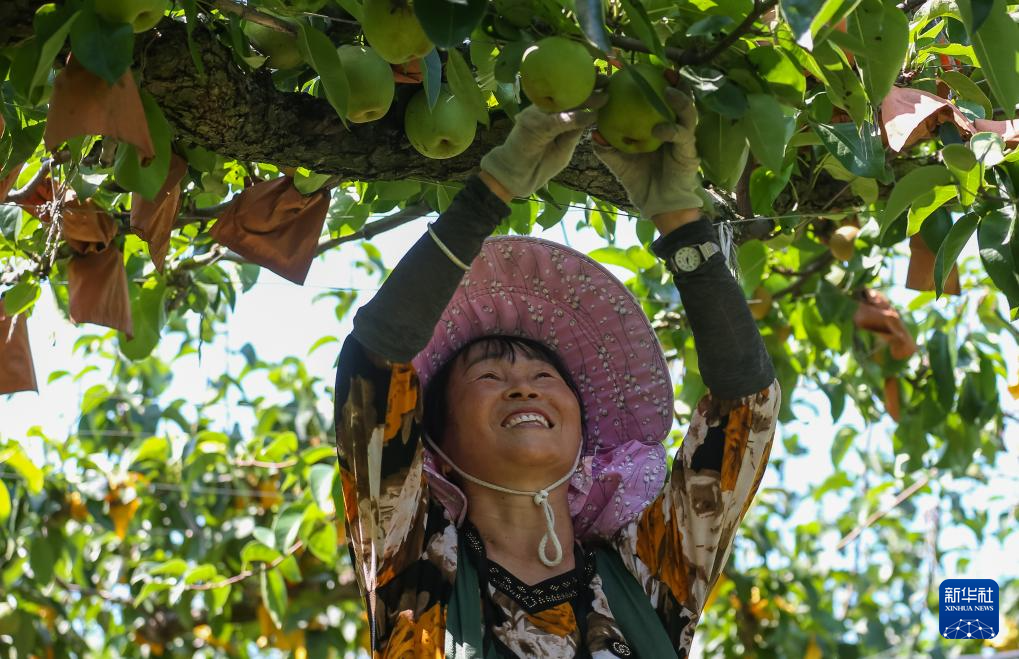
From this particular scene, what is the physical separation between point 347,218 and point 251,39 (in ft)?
2.13

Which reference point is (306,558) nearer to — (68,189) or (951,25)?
(68,189)

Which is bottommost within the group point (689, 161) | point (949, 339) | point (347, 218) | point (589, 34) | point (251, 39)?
point (589, 34)

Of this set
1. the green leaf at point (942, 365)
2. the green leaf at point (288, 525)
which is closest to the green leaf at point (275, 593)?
the green leaf at point (288, 525)

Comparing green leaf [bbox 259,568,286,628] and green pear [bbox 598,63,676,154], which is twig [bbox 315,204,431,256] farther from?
green leaf [bbox 259,568,286,628]

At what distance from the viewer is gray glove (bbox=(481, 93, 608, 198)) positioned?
1.34 metres

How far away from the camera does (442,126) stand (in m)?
1.46

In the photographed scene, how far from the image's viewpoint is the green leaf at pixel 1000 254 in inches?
59.0

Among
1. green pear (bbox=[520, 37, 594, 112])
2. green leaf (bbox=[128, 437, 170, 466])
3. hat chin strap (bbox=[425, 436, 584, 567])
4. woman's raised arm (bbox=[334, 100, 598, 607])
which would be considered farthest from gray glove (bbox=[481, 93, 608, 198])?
green leaf (bbox=[128, 437, 170, 466])

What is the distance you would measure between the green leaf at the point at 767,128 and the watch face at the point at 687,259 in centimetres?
27

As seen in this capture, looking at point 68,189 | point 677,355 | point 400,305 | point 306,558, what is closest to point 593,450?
point 400,305

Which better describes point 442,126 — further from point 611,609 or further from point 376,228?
point 376,228

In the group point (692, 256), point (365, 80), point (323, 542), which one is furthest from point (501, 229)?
point (323, 542)

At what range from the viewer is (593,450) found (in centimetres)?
186

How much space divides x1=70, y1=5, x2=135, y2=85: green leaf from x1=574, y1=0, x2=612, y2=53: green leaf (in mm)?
428
